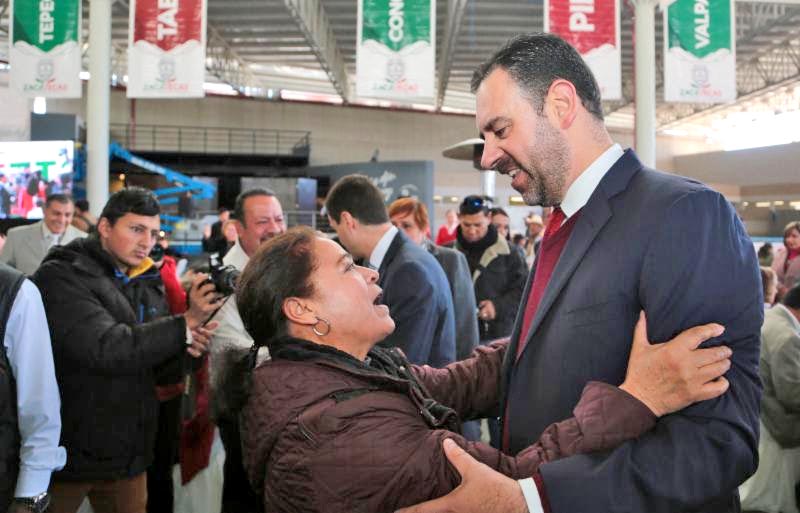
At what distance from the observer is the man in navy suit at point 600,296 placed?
1107mm

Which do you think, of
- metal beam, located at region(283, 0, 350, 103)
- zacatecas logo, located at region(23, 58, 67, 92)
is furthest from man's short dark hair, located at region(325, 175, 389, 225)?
metal beam, located at region(283, 0, 350, 103)

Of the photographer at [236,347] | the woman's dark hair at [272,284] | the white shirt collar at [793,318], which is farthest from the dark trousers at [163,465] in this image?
the white shirt collar at [793,318]

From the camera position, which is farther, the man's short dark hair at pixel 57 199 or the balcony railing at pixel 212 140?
the balcony railing at pixel 212 140

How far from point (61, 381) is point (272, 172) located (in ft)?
60.9

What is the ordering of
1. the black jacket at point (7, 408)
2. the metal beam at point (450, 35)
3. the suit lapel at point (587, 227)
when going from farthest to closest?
the metal beam at point (450, 35) → the black jacket at point (7, 408) → the suit lapel at point (587, 227)

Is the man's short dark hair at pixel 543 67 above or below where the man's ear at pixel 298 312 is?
above

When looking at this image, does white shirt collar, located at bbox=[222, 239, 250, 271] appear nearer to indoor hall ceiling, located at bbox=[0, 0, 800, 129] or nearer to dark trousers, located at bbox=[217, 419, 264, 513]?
dark trousers, located at bbox=[217, 419, 264, 513]

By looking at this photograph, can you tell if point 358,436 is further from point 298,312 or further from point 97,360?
point 97,360

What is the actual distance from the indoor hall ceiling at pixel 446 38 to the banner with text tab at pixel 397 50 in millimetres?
2684

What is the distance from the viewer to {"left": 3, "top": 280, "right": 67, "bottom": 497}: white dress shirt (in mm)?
1971

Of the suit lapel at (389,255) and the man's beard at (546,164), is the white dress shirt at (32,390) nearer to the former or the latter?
the suit lapel at (389,255)

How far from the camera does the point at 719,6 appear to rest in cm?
751

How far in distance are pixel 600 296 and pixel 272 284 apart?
2.32 ft

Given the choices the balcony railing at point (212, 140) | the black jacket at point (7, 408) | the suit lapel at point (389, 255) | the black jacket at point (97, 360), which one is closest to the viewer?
the black jacket at point (7, 408)
